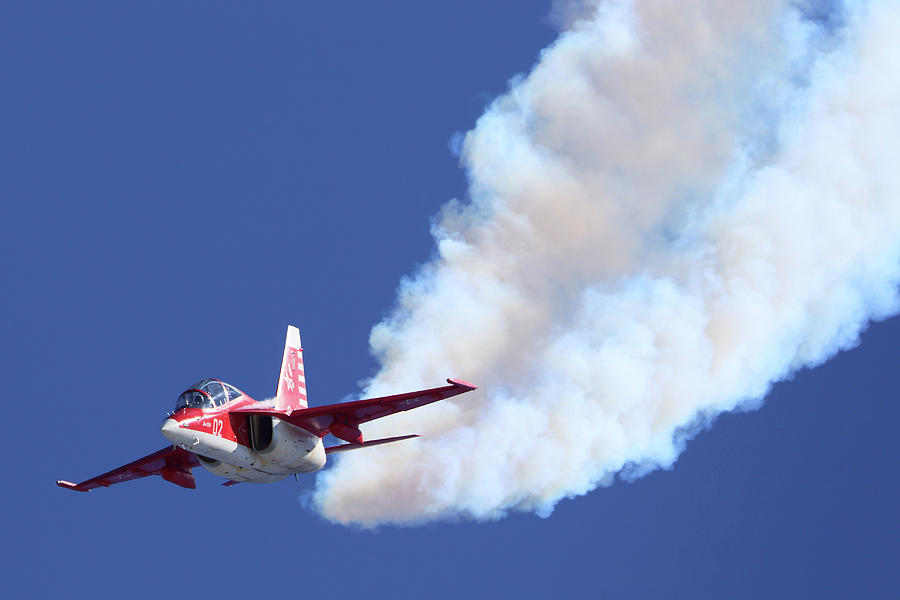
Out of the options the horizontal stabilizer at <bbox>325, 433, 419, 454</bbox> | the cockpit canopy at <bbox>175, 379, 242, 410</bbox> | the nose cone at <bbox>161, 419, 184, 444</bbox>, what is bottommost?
the horizontal stabilizer at <bbox>325, 433, 419, 454</bbox>

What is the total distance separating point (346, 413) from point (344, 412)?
0.15 metres

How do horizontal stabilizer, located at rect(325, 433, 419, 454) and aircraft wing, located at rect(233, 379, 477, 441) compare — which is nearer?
aircraft wing, located at rect(233, 379, 477, 441)

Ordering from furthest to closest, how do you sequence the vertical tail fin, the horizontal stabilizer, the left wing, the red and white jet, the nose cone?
the vertical tail fin
the horizontal stabilizer
the left wing
the red and white jet
the nose cone

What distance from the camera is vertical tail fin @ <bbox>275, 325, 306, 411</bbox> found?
48156 millimetres

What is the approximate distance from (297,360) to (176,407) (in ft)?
27.4

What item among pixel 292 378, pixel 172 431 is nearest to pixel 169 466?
pixel 292 378

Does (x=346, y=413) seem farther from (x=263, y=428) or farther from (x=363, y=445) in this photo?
(x=263, y=428)

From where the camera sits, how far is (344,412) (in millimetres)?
45062

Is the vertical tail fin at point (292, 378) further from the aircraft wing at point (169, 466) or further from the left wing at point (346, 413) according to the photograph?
the aircraft wing at point (169, 466)

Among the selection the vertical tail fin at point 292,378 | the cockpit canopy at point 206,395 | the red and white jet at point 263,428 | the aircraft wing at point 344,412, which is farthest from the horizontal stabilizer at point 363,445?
the cockpit canopy at point 206,395

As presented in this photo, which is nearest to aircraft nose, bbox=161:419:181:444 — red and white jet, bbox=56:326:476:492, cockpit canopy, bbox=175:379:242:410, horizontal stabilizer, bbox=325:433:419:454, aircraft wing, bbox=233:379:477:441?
red and white jet, bbox=56:326:476:492

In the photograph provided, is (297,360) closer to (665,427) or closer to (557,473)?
(557,473)

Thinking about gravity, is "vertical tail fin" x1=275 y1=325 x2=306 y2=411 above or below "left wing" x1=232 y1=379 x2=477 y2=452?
above

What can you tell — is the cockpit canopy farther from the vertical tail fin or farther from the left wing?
the vertical tail fin
